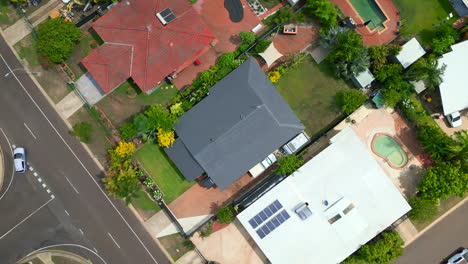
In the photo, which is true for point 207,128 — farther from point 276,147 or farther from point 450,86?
point 450,86

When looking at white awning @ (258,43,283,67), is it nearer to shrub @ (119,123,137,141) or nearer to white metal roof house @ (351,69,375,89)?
white metal roof house @ (351,69,375,89)

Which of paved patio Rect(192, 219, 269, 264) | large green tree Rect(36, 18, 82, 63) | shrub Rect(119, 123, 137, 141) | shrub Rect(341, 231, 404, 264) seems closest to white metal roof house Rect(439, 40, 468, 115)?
shrub Rect(341, 231, 404, 264)

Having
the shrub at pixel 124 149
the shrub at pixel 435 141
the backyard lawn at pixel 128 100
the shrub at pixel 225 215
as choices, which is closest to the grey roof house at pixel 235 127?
the shrub at pixel 225 215

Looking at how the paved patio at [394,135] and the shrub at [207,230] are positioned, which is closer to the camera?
the shrub at [207,230]

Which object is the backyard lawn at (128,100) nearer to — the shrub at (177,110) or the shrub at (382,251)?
the shrub at (177,110)

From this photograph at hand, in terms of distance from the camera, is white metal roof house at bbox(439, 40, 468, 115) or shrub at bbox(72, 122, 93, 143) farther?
shrub at bbox(72, 122, 93, 143)

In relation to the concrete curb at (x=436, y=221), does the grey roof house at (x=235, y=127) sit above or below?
above

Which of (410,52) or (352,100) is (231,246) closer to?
(352,100)
